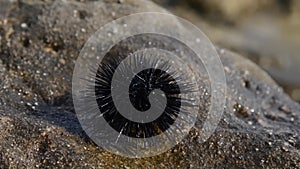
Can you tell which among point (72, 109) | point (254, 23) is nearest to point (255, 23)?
point (254, 23)

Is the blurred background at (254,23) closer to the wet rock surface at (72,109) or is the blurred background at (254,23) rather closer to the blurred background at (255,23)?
the blurred background at (255,23)

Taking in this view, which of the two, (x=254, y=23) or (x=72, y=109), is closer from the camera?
(x=72, y=109)

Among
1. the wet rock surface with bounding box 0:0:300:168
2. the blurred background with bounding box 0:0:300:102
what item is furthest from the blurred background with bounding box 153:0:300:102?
the wet rock surface with bounding box 0:0:300:168

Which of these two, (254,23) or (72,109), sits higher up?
(254,23)

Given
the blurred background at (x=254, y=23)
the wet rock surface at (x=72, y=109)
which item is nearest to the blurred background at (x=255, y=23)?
the blurred background at (x=254, y=23)

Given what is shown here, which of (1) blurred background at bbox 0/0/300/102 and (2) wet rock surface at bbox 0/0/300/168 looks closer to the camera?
(2) wet rock surface at bbox 0/0/300/168

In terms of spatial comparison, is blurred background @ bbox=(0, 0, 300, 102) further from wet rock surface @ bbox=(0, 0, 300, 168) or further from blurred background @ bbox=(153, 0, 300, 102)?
wet rock surface @ bbox=(0, 0, 300, 168)

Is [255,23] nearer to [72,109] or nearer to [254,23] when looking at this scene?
[254,23]
